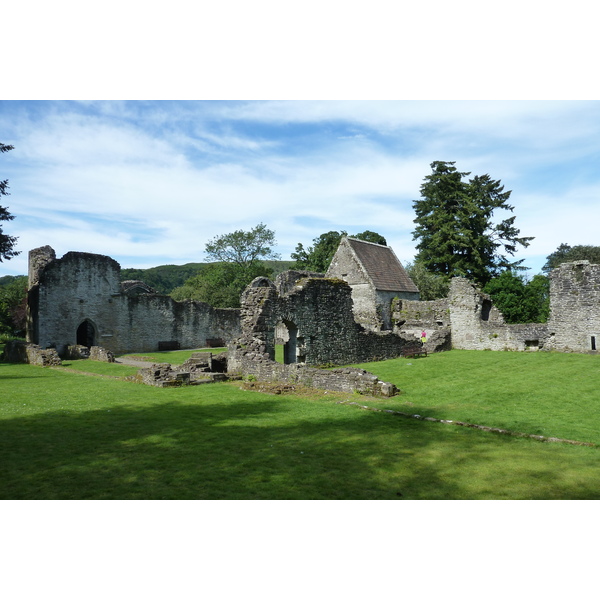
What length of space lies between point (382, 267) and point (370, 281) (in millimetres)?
3101

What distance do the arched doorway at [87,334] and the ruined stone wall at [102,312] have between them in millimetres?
60

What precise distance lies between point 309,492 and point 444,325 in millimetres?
24294

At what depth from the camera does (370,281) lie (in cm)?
3127

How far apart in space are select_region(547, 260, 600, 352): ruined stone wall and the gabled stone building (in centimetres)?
1006

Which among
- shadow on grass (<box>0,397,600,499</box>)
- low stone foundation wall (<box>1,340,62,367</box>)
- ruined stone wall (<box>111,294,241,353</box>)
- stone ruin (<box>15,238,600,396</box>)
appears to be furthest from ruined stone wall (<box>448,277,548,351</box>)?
low stone foundation wall (<box>1,340,62,367</box>)

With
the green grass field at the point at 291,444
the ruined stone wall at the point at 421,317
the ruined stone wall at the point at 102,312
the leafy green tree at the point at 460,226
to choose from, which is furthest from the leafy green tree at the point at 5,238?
the leafy green tree at the point at 460,226

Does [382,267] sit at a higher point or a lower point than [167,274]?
lower

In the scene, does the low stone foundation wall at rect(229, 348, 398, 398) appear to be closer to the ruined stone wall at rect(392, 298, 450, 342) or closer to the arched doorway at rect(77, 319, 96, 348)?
the ruined stone wall at rect(392, 298, 450, 342)

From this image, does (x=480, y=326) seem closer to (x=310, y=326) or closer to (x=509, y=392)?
(x=310, y=326)

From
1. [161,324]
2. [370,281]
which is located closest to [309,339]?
[370,281]

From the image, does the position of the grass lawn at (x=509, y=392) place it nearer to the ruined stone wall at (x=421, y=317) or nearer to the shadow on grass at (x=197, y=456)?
the shadow on grass at (x=197, y=456)

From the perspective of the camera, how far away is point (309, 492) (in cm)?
527

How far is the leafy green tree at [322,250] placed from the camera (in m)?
53.2

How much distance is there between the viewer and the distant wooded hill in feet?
300
